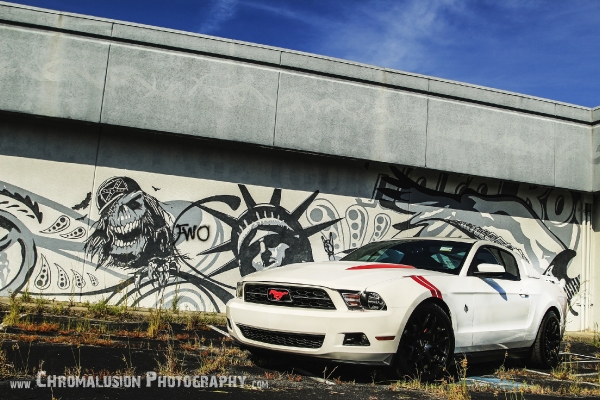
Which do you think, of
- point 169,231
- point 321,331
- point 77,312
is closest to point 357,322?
point 321,331

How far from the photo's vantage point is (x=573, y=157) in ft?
44.2

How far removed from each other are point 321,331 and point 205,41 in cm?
729

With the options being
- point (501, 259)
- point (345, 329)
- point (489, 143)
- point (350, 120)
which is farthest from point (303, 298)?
point (489, 143)

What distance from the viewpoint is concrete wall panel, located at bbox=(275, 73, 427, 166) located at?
11281 millimetres

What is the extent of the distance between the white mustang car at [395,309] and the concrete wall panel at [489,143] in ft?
17.5

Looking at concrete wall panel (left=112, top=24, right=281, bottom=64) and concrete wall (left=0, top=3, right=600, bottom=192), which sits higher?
concrete wall panel (left=112, top=24, right=281, bottom=64)

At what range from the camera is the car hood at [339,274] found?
5492 millimetres

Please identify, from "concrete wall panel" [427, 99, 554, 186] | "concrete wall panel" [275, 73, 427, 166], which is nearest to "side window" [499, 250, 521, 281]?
"concrete wall panel" [275, 73, 427, 166]

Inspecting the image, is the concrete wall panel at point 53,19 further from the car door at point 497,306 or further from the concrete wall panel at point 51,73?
the car door at point 497,306

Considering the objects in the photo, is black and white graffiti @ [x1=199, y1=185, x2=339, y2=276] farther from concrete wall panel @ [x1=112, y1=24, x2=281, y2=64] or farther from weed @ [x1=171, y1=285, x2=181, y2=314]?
concrete wall panel @ [x1=112, y1=24, x2=281, y2=64]

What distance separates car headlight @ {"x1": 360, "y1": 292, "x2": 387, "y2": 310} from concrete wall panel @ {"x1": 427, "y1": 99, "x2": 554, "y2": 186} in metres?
7.20

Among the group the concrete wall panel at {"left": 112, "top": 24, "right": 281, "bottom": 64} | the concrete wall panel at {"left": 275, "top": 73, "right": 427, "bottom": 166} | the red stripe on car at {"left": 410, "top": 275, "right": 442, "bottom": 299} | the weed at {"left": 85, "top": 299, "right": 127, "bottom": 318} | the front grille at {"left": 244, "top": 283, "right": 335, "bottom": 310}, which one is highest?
the concrete wall panel at {"left": 112, "top": 24, "right": 281, "bottom": 64}

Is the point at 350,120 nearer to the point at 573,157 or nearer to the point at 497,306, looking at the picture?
the point at 573,157

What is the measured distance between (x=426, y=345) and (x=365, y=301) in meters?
0.80
